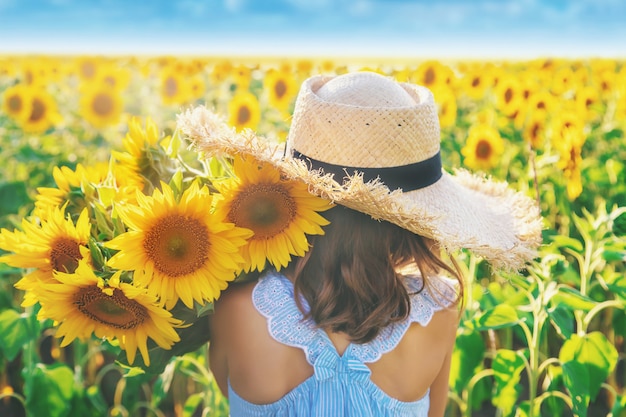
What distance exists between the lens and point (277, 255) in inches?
54.2

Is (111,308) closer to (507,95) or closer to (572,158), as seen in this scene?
(572,158)

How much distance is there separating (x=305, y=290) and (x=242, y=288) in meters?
0.13

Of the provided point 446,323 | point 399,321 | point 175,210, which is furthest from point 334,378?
point 175,210

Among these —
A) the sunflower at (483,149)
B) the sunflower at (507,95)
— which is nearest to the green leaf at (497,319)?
the sunflower at (483,149)

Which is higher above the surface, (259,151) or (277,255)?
(259,151)

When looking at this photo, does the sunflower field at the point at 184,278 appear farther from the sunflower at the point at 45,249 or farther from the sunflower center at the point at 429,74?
the sunflower center at the point at 429,74

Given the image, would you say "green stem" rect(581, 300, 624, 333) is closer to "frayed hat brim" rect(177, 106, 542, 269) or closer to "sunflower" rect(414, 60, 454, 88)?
"frayed hat brim" rect(177, 106, 542, 269)

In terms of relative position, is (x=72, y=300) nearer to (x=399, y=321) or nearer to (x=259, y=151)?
(x=259, y=151)

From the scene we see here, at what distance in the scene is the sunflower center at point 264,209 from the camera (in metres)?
1.34

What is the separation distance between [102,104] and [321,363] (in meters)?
3.93

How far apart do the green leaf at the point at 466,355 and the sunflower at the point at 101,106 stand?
3.55m

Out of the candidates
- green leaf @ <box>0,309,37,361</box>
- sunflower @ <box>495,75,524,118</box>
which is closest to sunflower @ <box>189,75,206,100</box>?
sunflower @ <box>495,75,524,118</box>

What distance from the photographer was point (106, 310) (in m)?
1.28

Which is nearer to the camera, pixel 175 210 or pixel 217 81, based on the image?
pixel 175 210
